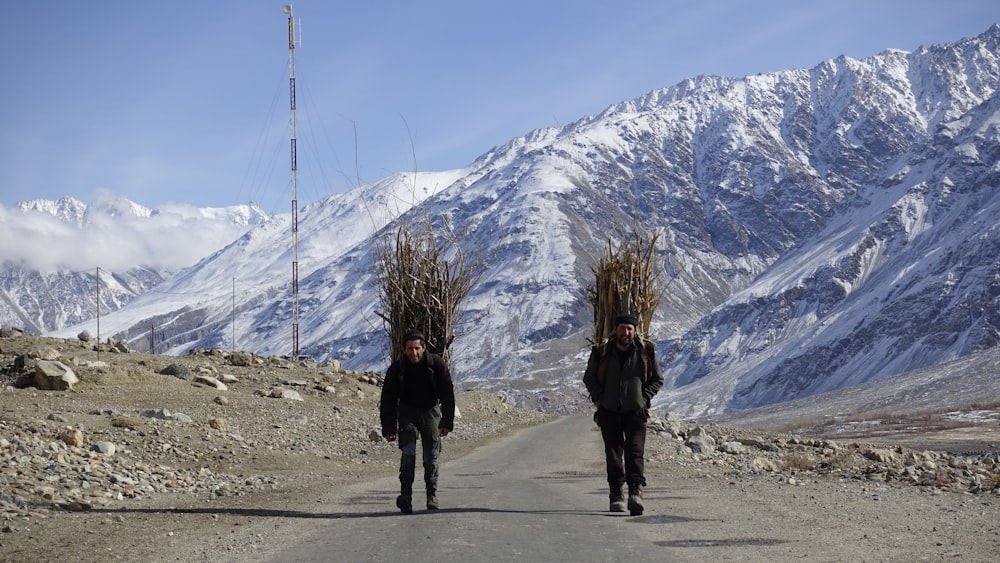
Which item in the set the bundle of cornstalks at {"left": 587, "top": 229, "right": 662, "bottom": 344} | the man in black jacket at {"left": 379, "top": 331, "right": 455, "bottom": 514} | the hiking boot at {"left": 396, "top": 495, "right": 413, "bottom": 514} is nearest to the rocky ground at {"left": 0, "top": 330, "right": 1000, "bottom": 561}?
the hiking boot at {"left": 396, "top": 495, "right": 413, "bottom": 514}

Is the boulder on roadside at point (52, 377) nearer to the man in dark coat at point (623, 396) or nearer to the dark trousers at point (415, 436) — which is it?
the dark trousers at point (415, 436)

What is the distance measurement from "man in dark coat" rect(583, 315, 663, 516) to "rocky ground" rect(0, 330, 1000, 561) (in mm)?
2578

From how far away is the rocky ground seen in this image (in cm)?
1142

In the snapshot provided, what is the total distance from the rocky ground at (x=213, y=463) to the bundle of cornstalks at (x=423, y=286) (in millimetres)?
3221

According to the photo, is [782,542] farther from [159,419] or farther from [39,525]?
[159,419]

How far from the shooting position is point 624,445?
43.4ft

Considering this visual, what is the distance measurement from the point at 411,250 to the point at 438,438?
479 inches

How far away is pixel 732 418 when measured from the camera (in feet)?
614

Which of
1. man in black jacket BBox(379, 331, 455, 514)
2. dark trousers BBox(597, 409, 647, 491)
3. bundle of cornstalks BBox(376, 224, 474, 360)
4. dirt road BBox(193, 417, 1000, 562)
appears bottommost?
dirt road BBox(193, 417, 1000, 562)

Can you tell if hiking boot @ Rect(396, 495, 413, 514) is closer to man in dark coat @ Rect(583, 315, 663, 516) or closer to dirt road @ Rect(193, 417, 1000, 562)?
dirt road @ Rect(193, 417, 1000, 562)

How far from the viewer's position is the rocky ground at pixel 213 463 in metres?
11.4

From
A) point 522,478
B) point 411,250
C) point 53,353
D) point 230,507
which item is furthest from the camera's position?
point 53,353

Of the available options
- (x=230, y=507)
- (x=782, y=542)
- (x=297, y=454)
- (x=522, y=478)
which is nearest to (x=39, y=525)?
(x=230, y=507)

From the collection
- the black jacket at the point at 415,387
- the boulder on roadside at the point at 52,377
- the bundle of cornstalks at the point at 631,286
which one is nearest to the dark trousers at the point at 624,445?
the black jacket at the point at 415,387
